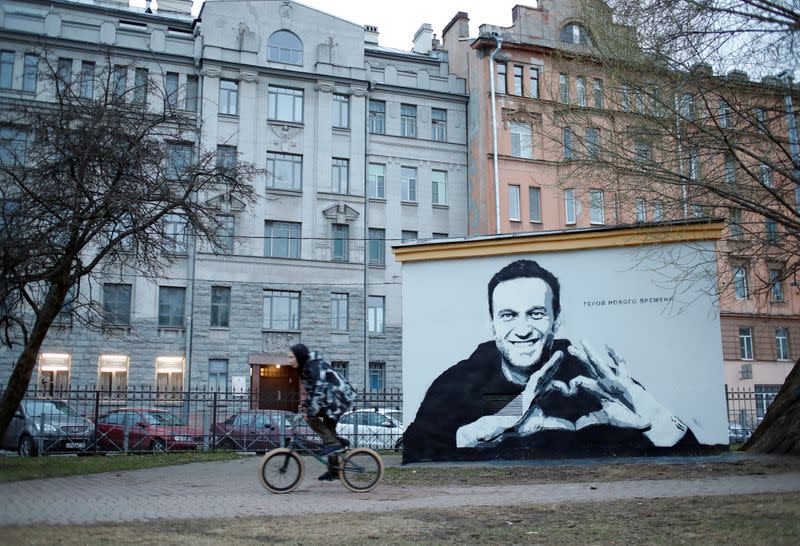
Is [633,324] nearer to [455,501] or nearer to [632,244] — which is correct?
[632,244]

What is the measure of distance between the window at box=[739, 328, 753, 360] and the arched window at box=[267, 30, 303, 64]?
28.1 m

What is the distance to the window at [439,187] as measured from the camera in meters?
45.2

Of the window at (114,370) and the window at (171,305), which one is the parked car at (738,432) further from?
the window at (114,370)

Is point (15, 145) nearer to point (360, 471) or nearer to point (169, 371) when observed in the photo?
point (360, 471)

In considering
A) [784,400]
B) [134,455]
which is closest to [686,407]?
[784,400]

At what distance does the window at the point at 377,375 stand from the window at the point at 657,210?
2697cm

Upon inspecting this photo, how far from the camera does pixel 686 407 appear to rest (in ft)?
50.2

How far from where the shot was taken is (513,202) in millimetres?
44688

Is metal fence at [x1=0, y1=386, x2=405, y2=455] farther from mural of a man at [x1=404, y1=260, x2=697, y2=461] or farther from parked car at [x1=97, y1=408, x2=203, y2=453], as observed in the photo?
mural of a man at [x1=404, y1=260, x2=697, y2=461]

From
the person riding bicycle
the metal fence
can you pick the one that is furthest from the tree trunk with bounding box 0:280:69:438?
the person riding bicycle

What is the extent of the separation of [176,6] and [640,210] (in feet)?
123

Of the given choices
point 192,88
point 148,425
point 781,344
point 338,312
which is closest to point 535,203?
point 338,312

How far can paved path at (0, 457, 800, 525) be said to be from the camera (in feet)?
29.9

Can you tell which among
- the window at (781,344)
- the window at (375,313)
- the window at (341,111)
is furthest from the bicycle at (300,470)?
the window at (781,344)
